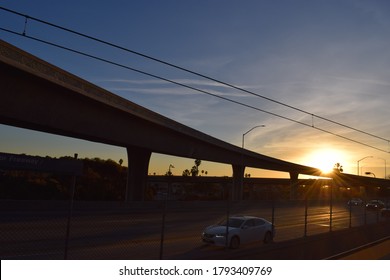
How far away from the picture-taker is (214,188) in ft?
516

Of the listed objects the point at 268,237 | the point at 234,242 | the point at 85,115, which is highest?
the point at 85,115

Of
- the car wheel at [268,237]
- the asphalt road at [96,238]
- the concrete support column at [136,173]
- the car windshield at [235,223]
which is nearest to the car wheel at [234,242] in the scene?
the car windshield at [235,223]

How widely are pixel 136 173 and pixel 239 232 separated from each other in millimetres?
37023

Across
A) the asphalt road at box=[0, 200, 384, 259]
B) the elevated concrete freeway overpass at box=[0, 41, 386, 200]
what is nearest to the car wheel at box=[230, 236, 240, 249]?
the asphalt road at box=[0, 200, 384, 259]

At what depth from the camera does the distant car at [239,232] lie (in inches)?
677

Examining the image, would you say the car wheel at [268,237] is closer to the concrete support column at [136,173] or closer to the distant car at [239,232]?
the distant car at [239,232]

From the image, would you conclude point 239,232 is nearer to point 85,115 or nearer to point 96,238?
point 96,238

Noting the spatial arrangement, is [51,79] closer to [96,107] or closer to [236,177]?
[96,107]

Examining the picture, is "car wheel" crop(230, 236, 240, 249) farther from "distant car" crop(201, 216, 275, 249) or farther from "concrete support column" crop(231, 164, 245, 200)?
"concrete support column" crop(231, 164, 245, 200)

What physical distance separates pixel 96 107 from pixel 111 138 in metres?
4.23

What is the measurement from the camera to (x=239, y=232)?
58.1 feet

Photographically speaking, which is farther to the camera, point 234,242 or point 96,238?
point 234,242

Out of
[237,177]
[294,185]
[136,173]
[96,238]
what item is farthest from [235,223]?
[294,185]
